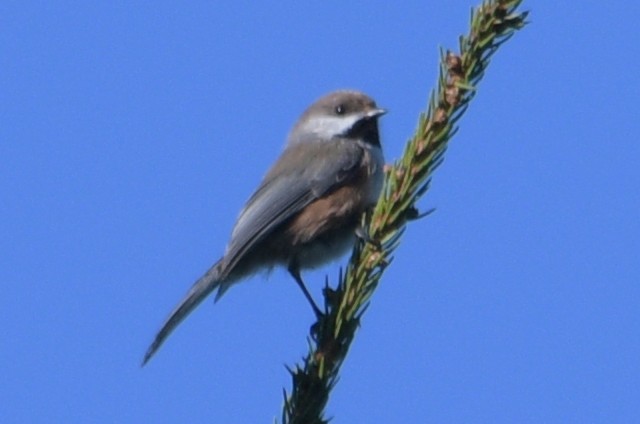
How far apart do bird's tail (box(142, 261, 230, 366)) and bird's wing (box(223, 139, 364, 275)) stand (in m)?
0.23

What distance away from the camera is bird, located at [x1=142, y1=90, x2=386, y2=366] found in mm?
5531

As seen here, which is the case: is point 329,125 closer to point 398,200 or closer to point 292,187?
point 292,187

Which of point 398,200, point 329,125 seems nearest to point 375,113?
point 329,125

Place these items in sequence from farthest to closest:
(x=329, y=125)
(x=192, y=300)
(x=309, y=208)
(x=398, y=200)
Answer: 1. (x=329, y=125)
2. (x=309, y=208)
3. (x=192, y=300)
4. (x=398, y=200)

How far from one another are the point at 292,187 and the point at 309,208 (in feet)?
0.55

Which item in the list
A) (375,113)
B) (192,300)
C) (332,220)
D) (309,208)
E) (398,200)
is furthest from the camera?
(375,113)

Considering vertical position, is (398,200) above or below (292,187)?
below

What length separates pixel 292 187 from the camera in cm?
574

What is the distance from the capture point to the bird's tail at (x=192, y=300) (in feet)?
14.7

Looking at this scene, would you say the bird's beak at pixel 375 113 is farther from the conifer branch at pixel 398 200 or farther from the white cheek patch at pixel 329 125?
the conifer branch at pixel 398 200

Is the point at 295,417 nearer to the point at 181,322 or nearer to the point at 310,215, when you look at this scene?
the point at 181,322

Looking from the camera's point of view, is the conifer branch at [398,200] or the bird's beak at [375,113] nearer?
the conifer branch at [398,200]

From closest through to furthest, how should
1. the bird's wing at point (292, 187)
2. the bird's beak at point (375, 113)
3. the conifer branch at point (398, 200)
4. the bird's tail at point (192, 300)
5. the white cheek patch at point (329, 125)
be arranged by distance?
the conifer branch at point (398, 200), the bird's tail at point (192, 300), the bird's wing at point (292, 187), the bird's beak at point (375, 113), the white cheek patch at point (329, 125)

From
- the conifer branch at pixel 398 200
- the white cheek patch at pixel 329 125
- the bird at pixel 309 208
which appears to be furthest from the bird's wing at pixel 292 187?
the conifer branch at pixel 398 200
